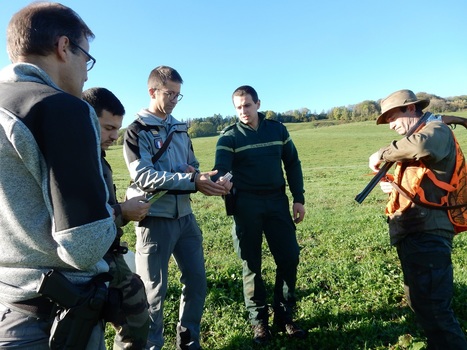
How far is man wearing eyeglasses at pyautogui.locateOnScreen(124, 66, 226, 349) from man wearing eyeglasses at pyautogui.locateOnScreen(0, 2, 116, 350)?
180 cm

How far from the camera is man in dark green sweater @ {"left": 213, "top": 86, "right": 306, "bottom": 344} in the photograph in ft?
14.5

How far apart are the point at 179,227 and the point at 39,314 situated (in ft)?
7.11

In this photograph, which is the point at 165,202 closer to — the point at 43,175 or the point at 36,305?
the point at 36,305

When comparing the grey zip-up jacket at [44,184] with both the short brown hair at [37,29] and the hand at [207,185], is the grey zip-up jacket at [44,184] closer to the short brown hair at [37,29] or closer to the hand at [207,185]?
the short brown hair at [37,29]

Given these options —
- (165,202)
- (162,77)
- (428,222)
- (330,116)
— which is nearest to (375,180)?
(428,222)

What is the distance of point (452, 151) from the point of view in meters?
3.27

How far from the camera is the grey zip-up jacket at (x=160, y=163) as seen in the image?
11.9 ft

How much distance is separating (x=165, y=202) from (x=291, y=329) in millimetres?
2031

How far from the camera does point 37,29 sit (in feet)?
5.78

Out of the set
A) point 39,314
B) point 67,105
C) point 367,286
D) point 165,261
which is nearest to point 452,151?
point 367,286

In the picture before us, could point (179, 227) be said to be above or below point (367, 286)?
above

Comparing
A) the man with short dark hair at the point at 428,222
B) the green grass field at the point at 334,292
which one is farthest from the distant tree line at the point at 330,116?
the man with short dark hair at the point at 428,222

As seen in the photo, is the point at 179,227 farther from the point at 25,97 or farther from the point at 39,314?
the point at 25,97

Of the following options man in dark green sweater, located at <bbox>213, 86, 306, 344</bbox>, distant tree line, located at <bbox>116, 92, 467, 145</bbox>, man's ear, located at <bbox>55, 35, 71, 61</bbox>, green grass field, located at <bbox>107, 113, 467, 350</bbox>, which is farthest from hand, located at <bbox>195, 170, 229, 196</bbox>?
distant tree line, located at <bbox>116, 92, 467, 145</bbox>
